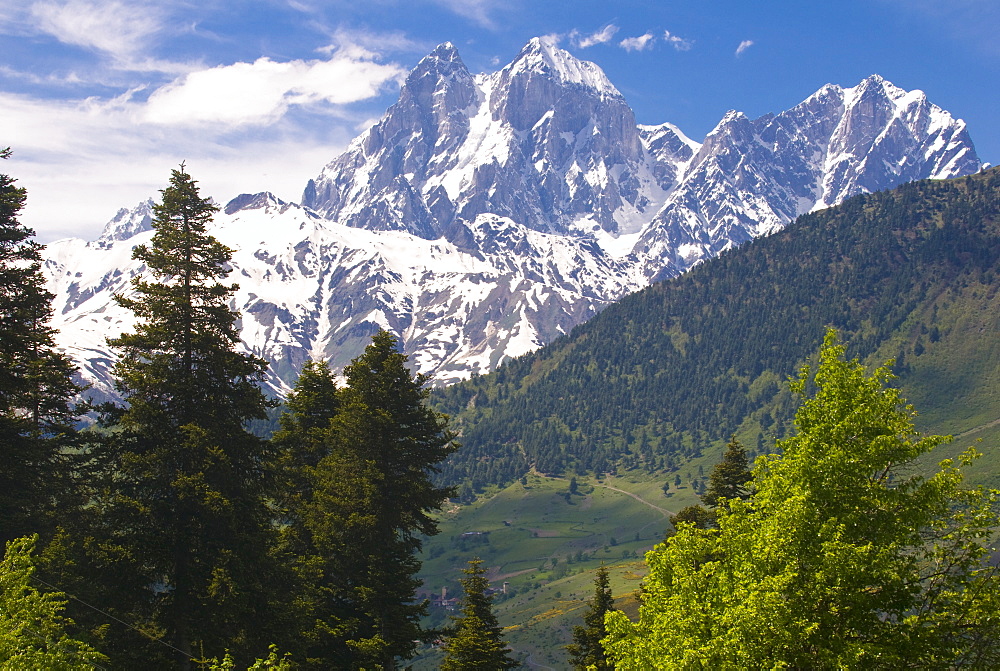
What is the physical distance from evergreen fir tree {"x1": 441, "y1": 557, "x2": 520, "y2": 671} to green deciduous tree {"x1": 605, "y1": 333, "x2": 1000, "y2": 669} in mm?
27012

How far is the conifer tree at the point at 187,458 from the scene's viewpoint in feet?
118

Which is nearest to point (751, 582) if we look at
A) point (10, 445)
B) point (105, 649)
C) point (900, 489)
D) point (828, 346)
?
point (900, 489)

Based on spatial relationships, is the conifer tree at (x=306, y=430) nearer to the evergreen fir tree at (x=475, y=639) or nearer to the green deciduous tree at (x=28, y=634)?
the evergreen fir tree at (x=475, y=639)

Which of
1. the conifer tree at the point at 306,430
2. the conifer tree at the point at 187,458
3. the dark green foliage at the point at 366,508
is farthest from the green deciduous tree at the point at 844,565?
the conifer tree at the point at 306,430

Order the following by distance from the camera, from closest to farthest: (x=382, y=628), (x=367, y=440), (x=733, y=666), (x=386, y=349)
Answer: (x=733, y=666) < (x=382, y=628) < (x=367, y=440) < (x=386, y=349)

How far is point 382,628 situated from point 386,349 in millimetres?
17239

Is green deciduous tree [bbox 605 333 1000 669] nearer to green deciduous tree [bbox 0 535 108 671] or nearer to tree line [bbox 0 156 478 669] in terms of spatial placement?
green deciduous tree [bbox 0 535 108 671]

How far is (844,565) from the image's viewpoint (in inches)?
869

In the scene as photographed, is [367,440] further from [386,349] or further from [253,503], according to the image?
[253,503]

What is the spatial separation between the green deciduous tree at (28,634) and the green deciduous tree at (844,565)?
1655cm

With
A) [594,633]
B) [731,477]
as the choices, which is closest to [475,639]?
[594,633]

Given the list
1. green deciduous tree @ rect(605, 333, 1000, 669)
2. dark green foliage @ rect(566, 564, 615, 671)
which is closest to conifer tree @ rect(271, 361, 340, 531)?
dark green foliage @ rect(566, 564, 615, 671)

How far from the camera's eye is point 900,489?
2395 cm

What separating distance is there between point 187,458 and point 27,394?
9354 millimetres
